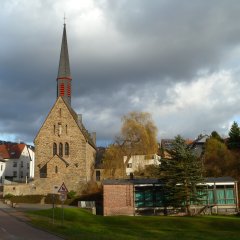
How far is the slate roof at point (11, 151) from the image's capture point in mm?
96381

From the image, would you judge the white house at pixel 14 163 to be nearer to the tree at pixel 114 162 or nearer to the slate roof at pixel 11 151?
the slate roof at pixel 11 151

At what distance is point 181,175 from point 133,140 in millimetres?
25109

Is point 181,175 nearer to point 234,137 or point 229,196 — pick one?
point 229,196

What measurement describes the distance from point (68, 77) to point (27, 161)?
33.7 m

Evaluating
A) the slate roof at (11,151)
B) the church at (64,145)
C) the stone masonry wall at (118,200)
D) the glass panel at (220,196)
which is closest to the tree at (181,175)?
the stone masonry wall at (118,200)

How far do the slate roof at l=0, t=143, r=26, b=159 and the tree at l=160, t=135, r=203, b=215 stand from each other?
59943mm

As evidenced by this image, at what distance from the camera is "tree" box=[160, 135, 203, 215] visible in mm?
42969

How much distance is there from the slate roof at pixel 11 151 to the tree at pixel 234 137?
161 feet

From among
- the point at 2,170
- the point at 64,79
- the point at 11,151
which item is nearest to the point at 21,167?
the point at 11,151

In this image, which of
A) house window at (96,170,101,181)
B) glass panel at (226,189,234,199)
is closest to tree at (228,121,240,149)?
house window at (96,170,101,181)

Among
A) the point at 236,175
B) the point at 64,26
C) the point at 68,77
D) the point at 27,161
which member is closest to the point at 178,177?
the point at 236,175

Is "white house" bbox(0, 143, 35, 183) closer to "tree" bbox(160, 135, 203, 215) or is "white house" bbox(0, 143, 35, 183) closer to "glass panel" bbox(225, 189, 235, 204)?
"glass panel" bbox(225, 189, 235, 204)

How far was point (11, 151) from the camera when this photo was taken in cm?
9812

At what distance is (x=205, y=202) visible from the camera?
155 ft
